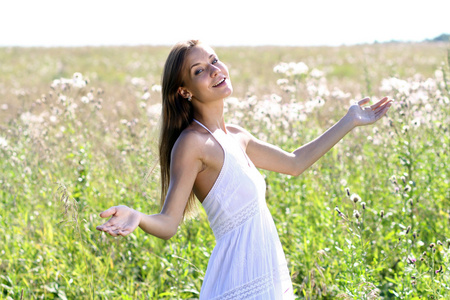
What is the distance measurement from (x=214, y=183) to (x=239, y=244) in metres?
0.26

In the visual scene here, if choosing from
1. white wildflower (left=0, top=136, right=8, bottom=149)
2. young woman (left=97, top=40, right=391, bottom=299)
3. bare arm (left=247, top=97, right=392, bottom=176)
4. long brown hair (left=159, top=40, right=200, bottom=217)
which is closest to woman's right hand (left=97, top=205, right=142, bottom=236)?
young woman (left=97, top=40, right=391, bottom=299)

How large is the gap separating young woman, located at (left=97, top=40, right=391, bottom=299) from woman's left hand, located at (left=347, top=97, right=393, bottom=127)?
2.17ft

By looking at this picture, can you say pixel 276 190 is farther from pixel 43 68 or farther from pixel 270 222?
pixel 43 68

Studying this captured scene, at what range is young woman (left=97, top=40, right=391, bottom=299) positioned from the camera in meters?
2.19

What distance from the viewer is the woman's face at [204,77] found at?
2342 mm

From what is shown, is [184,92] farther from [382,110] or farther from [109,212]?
[382,110]

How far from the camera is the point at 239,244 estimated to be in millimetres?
2229

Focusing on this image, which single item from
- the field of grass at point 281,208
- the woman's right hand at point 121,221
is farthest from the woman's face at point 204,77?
the woman's right hand at point 121,221

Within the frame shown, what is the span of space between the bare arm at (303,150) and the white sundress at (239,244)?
369mm

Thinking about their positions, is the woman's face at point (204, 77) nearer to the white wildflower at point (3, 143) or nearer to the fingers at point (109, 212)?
the fingers at point (109, 212)

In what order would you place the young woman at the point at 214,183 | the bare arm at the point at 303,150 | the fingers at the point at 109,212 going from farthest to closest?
the bare arm at the point at 303,150, the young woman at the point at 214,183, the fingers at the point at 109,212

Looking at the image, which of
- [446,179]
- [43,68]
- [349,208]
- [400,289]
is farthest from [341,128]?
[43,68]

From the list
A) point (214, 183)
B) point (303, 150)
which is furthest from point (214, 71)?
point (303, 150)

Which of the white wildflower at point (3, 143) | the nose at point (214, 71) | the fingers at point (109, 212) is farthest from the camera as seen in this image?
the white wildflower at point (3, 143)
